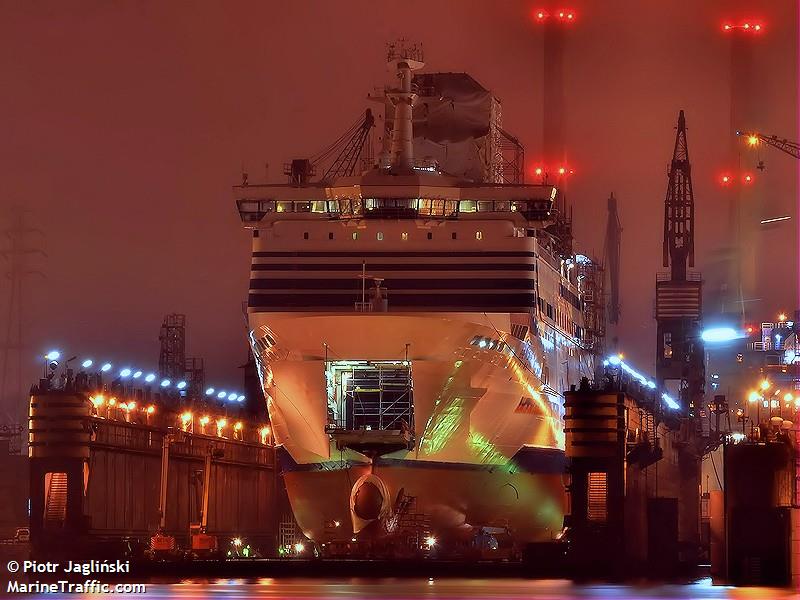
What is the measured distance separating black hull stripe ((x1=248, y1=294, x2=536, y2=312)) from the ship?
0.24ft

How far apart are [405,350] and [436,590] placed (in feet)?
62.5

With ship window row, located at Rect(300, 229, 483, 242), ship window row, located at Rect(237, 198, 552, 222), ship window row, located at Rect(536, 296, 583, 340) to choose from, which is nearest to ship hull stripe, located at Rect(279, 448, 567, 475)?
ship window row, located at Rect(536, 296, 583, 340)

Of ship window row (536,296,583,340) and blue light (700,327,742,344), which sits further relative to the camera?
blue light (700,327,742,344)

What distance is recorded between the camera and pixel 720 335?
15538cm

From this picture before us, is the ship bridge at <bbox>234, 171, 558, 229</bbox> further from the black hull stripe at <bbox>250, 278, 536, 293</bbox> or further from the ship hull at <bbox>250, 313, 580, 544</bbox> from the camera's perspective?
the ship hull at <bbox>250, 313, 580, 544</bbox>

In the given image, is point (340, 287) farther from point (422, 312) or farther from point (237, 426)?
point (237, 426)

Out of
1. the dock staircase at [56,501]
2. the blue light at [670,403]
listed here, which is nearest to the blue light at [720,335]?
the blue light at [670,403]

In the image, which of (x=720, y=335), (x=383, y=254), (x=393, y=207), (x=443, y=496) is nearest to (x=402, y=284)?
(x=383, y=254)

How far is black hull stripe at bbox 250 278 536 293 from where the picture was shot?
2776 inches

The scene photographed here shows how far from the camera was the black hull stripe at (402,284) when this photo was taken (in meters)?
70.5

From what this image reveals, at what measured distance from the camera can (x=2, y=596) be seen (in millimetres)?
44625

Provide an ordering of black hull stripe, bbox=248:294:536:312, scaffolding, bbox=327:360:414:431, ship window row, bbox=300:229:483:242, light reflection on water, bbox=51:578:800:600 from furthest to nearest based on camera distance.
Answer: ship window row, bbox=300:229:483:242 < black hull stripe, bbox=248:294:536:312 < scaffolding, bbox=327:360:414:431 < light reflection on water, bbox=51:578:800:600

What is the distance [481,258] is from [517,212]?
3.66 meters

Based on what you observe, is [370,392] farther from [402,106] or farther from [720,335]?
[720,335]
